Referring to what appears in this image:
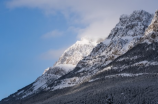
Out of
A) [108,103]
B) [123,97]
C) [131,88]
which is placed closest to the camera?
[108,103]

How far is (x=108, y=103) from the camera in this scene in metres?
94.0

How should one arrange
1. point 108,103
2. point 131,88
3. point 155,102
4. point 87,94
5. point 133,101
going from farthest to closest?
point 87,94 < point 131,88 < point 133,101 < point 155,102 < point 108,103

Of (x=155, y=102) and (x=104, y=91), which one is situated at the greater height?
(x=104, y=91)

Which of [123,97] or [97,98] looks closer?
[123,97]

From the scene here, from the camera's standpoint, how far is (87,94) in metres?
198

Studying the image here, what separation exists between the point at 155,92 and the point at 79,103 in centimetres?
5083

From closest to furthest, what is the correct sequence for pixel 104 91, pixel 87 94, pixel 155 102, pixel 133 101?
pixel 155 102
pixel 133 101
pixel 104 91
pixel 87 94

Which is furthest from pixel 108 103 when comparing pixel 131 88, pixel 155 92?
pixel 131 88

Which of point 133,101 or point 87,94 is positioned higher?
point 87,94

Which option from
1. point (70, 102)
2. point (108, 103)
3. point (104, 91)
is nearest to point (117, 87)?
point (104, 91)

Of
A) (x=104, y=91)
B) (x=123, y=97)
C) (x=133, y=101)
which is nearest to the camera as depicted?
(x=133, y=101)

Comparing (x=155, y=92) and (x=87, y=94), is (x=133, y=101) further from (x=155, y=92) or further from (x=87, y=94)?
(x=87, y=94)

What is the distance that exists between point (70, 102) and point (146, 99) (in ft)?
208

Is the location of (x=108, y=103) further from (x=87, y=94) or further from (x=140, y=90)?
(x=87, y=94)
